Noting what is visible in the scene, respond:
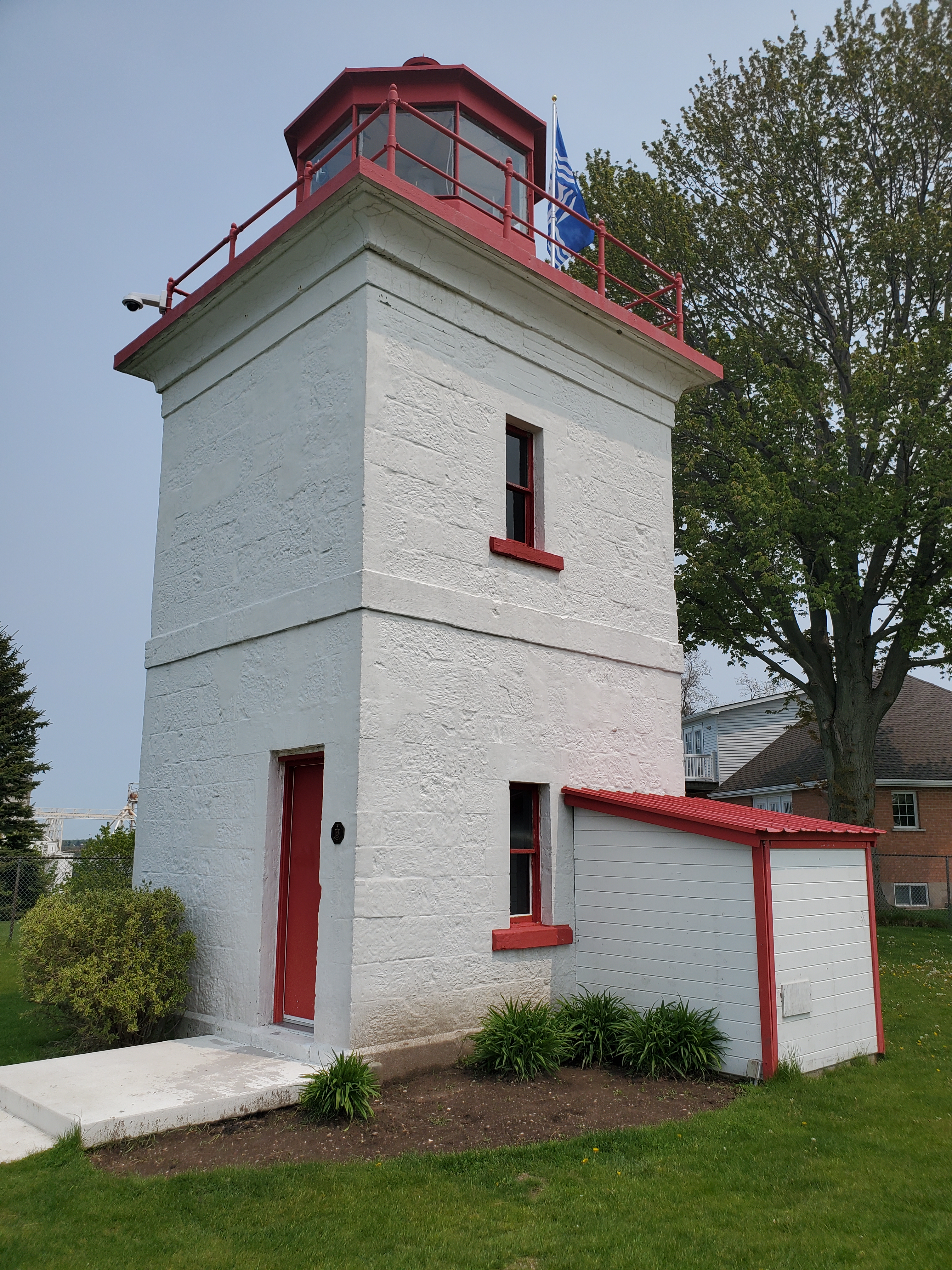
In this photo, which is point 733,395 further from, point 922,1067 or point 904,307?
point 922,1067

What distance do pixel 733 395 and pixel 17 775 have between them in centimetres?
1999

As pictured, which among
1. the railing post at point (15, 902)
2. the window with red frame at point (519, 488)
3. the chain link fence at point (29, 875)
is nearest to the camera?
the window with red frame at point (519, 488)

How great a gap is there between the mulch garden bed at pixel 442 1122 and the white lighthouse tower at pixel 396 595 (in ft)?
2.17

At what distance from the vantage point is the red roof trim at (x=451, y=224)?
813cm

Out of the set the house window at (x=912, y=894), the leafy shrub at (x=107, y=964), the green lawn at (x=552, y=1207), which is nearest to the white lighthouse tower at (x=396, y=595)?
the leafy shrub at (x=107, y=964)

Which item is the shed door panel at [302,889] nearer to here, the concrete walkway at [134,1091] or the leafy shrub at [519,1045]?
the concrete walkway at [134,1091]

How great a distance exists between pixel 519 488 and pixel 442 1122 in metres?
5.78

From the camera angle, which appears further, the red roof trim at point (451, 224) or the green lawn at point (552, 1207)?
the red roof trim at point (451, 224)

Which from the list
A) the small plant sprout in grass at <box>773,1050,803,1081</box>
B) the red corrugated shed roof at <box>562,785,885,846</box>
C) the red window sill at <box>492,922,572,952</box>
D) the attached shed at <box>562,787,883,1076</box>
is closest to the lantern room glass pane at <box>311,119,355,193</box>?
the red corrugated shed roof at <box>562,785,885,846</box>

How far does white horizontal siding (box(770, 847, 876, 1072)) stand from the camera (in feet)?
25.7

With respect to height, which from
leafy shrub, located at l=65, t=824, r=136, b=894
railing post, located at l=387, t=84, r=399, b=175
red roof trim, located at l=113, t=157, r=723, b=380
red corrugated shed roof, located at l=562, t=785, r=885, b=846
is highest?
railing post, located at l=387, t=84, r=399, b=175

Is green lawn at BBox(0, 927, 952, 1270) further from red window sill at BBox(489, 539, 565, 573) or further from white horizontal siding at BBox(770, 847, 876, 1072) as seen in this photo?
red window sill at BBox(489, 539, 565, 573)

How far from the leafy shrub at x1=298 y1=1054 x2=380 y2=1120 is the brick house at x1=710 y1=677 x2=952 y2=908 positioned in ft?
59.6

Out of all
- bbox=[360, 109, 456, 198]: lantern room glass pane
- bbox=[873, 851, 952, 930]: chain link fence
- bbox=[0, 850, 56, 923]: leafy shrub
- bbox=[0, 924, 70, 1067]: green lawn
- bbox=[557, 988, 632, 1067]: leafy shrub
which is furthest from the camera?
bbox=[873, 851, 952, 930]: chain link fence
